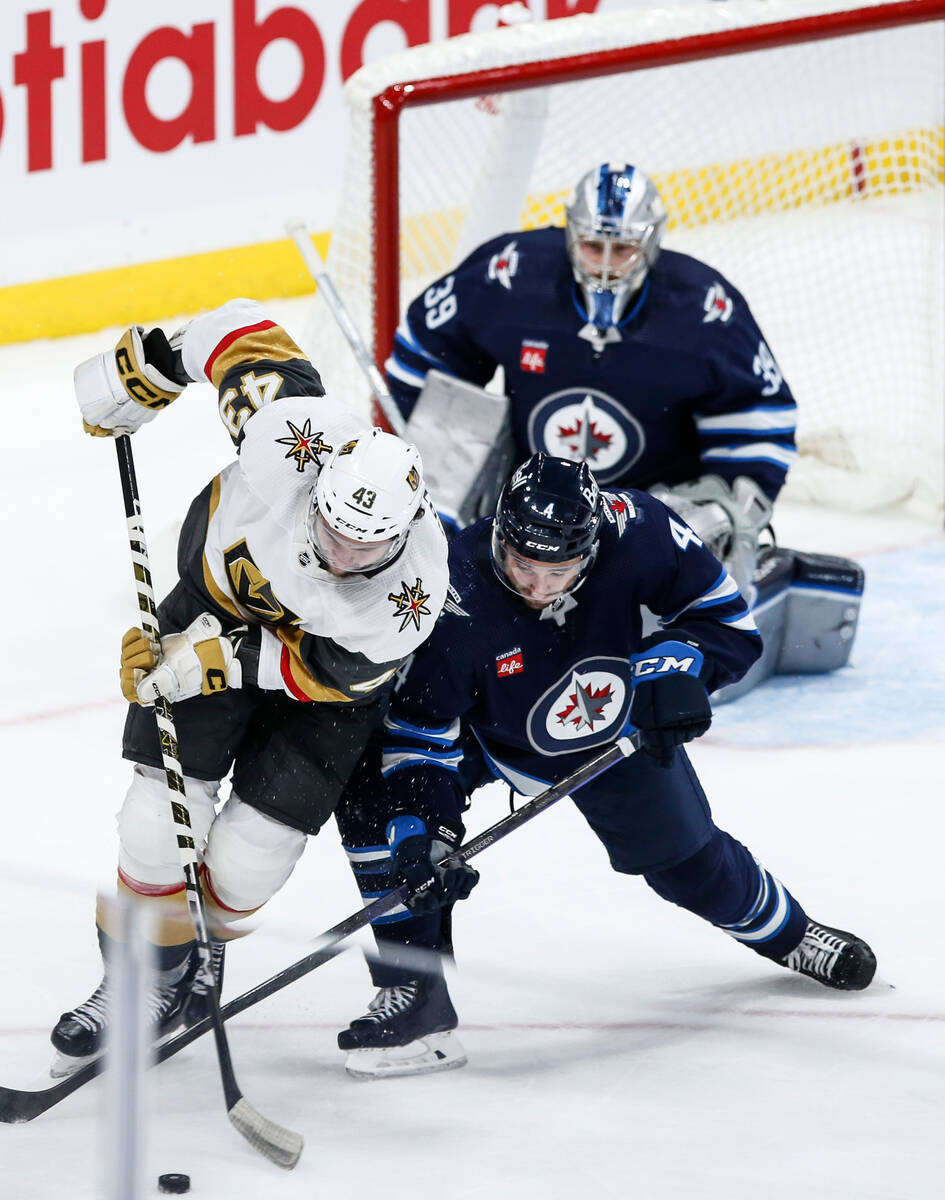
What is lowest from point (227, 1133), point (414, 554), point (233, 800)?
point (227, 1133)

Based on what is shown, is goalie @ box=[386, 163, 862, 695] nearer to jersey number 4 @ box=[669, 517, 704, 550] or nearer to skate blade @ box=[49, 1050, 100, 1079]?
jersey number 4 @ box=[669, 517, 704, 550]

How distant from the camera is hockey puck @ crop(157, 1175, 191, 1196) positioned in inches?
85.7

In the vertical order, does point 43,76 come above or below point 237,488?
above

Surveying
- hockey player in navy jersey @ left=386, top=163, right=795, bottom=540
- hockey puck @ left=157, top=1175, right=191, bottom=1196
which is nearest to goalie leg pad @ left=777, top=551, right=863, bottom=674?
hockey player in navy jersey @ left=386, top=163, right=795, bottom=540

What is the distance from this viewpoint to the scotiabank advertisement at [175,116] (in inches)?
221

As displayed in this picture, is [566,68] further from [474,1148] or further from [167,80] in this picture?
[474,1148]

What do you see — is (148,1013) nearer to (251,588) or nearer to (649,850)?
(251,588)

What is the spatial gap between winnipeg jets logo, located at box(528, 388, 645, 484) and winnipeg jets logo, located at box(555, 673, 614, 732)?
1.42 metres

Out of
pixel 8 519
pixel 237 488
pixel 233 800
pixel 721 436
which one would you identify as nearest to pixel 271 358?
pixel 237 488

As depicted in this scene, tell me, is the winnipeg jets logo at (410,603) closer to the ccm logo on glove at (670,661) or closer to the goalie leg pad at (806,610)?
the ccm logo on glove at (670,661)

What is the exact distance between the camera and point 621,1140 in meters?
2.36

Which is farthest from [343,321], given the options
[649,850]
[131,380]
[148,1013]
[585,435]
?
[148,1013]

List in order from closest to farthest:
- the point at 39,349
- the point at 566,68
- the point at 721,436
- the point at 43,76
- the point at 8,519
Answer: the point at 721,436 → the point at 566,68 → the point at 8,519 → the point at 43,76 → the point at 39,349

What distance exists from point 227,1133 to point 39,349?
163 inches
